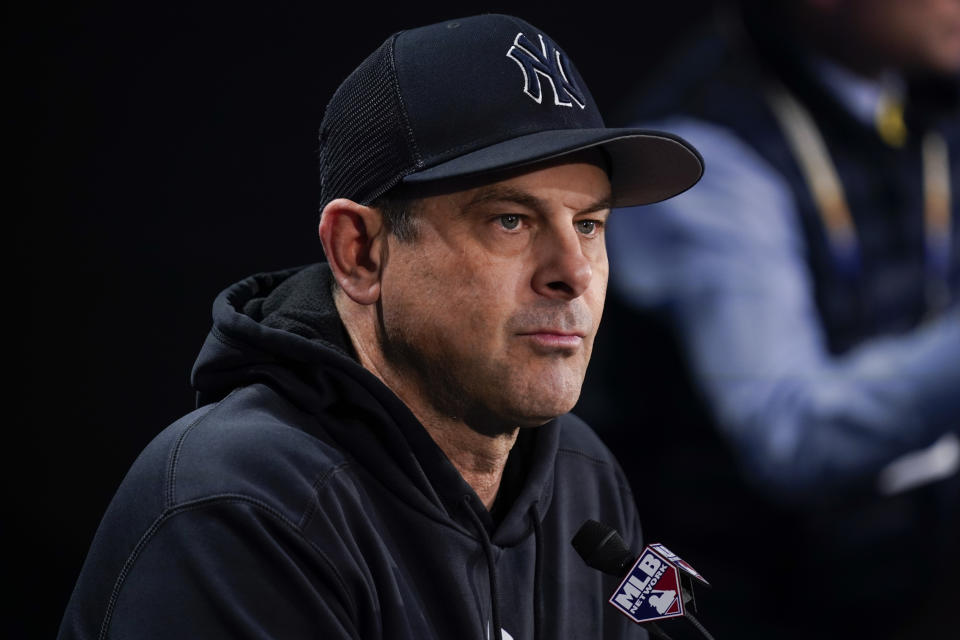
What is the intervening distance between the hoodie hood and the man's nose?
20cm

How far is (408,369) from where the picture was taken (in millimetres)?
1240

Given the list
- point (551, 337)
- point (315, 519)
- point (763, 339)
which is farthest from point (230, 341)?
point (763, 339)

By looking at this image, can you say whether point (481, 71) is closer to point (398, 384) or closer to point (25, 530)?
point (398, 384)

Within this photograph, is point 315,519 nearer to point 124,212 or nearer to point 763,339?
point 124,212

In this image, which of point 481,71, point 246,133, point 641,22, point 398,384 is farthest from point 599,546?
point 641,22

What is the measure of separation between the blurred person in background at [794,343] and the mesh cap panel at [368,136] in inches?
56.3

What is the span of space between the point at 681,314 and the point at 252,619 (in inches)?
70.2

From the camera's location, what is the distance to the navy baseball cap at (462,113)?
1135 millimetres

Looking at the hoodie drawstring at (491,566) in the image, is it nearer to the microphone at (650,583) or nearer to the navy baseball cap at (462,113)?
the microphone at (650,583)

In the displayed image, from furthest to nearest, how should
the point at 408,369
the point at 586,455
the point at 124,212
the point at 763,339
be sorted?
1. the point at 763,339
2. the point at 124,212
3. the point at 586,455
4. the point at 408,369

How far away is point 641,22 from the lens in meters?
2.60

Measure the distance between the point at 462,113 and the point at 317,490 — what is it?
398 millimetres

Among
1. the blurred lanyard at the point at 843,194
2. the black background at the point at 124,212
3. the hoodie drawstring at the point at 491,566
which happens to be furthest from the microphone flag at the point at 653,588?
the blurred lanyard at the point at 843,194

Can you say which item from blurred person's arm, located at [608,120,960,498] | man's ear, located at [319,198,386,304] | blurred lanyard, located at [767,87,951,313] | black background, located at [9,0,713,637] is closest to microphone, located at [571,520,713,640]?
man's ear, located at [319,198,386,304]
